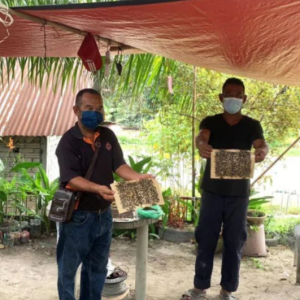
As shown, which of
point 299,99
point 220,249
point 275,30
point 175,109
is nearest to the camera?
point 275,30

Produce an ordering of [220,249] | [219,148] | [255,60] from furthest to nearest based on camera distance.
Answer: [220,249] < [255,60] < [219,148]

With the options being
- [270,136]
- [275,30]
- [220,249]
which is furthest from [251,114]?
[275,30]

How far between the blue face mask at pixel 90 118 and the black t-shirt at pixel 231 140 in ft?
3.69

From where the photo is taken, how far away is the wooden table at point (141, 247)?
3273 millimetres

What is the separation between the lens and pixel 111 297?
351 cm

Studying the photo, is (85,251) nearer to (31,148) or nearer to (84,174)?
(84,174)

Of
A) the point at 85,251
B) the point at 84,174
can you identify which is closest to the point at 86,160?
the point at 84,174

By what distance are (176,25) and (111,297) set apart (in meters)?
2.23

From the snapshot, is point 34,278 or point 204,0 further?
point 34,278

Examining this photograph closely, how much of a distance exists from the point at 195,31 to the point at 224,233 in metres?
1.70

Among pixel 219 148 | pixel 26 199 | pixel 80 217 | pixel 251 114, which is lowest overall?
pixel 26 199

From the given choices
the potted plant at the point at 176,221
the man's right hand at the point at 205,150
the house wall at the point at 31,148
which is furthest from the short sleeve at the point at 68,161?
the house wall at the point at 31,148

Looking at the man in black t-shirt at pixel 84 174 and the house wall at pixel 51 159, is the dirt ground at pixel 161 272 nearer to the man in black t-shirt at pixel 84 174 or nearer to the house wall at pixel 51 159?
the man in black t-shirt at pixel 84 174

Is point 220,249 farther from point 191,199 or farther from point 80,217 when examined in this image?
point 80,217
